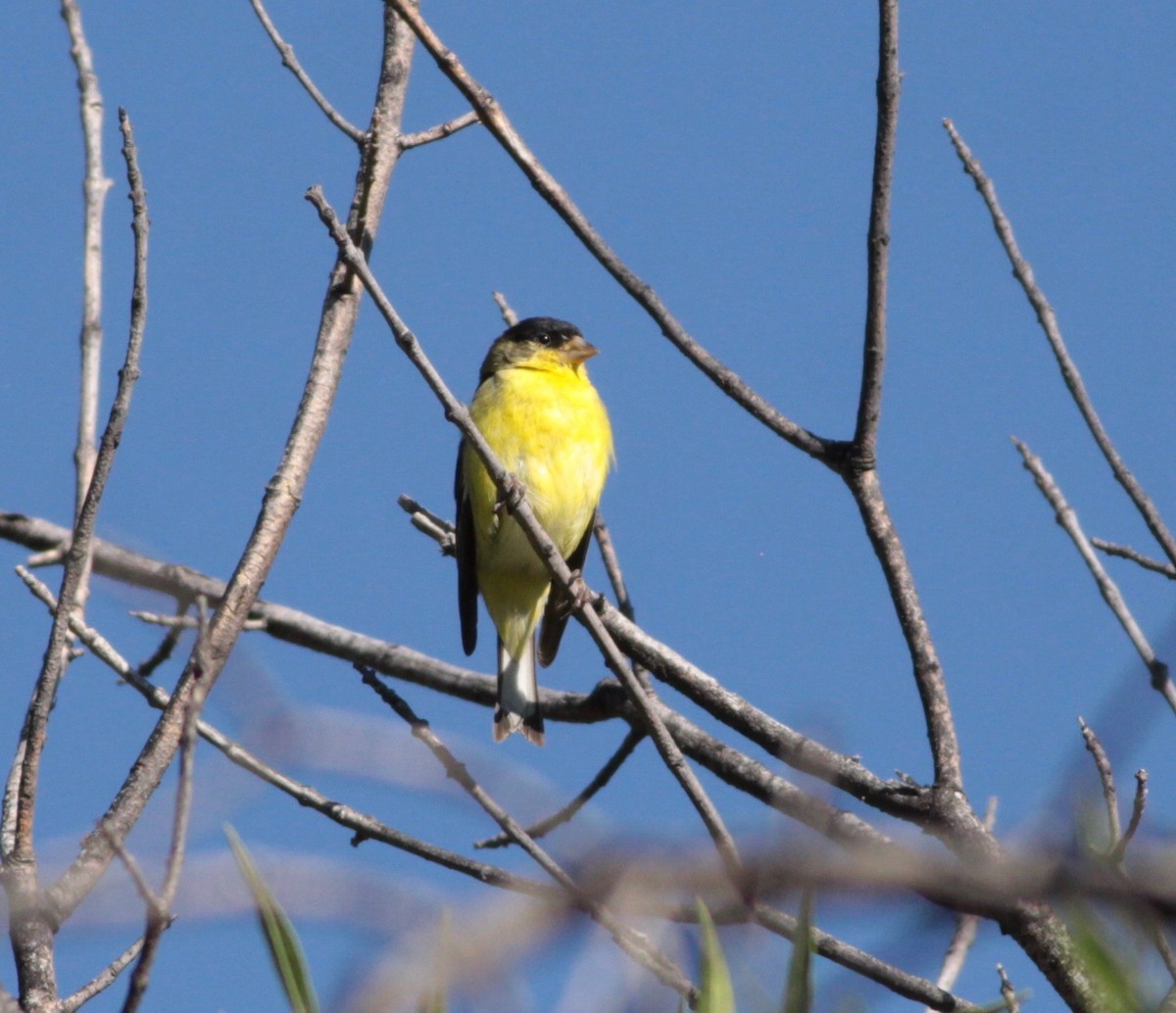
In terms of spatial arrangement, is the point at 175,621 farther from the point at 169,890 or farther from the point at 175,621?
the point at 169,890

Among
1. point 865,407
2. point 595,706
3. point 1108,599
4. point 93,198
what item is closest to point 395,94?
point 93,198

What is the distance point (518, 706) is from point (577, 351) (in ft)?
6.41

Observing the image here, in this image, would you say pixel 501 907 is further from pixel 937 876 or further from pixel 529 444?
pixel 529 444

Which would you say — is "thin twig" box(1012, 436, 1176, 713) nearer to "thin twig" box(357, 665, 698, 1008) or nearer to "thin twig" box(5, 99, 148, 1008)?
"thin twig" box(357, 665, 698, 1008)

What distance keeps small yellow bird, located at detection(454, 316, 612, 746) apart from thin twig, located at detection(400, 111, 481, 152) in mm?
1695

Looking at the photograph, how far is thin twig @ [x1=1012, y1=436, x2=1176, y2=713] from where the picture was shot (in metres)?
3.10

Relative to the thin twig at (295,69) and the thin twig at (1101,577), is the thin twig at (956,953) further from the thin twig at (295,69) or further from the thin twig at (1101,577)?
the thin twig at (295,69)

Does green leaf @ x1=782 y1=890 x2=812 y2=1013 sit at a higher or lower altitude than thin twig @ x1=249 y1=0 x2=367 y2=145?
lower

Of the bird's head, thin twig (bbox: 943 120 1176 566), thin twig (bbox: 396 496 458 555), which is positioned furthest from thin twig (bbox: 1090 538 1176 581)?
the bird's head

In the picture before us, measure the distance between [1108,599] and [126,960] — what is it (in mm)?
2292

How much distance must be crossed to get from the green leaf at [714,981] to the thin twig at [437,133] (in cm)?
287

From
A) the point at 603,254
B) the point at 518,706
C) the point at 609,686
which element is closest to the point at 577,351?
the point at 518,706

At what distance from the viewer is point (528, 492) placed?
5887mm

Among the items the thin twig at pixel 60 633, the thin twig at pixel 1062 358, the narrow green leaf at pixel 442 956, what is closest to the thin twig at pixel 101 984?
the thin twig at pixel 60 633
